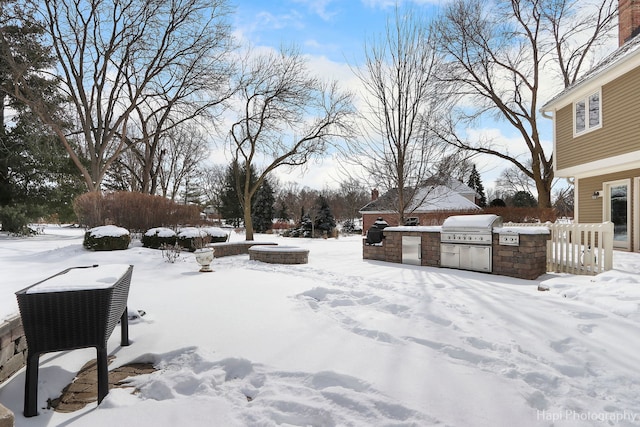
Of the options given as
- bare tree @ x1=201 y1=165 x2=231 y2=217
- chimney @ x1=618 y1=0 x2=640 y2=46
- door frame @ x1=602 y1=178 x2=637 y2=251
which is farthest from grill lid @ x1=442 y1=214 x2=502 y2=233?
bare tree @ x1=201 y1=165 x2=231 y2=217

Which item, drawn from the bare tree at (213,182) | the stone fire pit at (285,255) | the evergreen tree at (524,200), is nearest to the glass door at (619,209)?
the stone fire pit at (285,255)

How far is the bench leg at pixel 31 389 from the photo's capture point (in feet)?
6.51

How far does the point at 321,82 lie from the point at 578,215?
11.0 m

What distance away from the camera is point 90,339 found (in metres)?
2.14

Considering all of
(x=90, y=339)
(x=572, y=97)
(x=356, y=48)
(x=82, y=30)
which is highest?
(x=82, y=30)

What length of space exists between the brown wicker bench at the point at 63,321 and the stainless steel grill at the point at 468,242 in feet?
21.0

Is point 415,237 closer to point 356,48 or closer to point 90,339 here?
point 356,48

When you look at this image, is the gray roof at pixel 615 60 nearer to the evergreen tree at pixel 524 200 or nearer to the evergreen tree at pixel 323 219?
the evergreen tree at pixel 323 219

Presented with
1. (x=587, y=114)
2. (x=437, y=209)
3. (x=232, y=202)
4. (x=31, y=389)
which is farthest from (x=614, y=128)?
(x=232, y=202)

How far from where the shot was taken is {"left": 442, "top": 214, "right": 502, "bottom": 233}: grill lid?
6543 mm

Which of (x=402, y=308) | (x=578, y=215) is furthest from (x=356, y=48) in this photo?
(x=578, y=215)

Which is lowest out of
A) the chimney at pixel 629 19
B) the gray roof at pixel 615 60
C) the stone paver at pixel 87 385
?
the stone paver at pixel 87 385

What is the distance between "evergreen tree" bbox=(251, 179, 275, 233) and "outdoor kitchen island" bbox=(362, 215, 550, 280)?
74.3 feet

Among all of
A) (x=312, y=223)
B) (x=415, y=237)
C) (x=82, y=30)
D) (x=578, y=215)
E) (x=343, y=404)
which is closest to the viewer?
(x=343, y=404)
